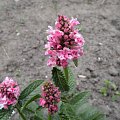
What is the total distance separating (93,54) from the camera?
3.48 m

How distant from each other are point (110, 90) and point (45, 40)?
3.32ft

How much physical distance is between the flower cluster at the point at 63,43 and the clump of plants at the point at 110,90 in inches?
63.8

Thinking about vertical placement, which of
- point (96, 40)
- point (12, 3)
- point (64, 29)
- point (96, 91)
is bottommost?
point (96, 91)

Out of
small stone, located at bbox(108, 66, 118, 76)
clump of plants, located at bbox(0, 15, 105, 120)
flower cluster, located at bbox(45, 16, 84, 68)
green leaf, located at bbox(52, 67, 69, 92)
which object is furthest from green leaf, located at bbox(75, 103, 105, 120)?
small stone, located at bbox(108, 66, 118, 76)

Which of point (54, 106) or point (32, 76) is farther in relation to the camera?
point (32, 76)

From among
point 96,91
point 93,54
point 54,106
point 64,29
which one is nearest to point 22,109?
point 54,106

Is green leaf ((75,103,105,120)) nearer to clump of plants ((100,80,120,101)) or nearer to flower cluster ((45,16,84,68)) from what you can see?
flower cluster ((45,16,84,68))

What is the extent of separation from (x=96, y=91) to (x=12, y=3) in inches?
76.1

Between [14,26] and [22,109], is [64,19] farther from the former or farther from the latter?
[14,26]

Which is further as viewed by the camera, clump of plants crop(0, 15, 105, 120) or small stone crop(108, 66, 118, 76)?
small stone crop(108, 66, 118, 76)

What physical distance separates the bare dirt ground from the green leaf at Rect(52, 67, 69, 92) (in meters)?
1.38

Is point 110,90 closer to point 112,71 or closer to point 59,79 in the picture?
point 112,71

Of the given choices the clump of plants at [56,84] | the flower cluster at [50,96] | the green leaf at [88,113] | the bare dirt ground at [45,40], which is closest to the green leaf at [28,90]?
the clump of plants at [56,84]

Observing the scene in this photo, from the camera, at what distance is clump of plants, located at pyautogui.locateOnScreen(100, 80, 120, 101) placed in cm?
304
